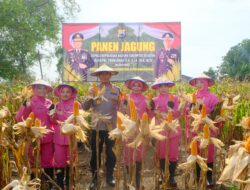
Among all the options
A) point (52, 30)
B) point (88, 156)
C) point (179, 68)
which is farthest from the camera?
point (52, 30)

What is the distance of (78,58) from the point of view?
15297 millimetres

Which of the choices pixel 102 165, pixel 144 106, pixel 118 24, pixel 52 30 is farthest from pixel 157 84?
pixel 52 30

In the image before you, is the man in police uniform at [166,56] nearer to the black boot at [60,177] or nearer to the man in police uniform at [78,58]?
the man in police uniform at [78,58]

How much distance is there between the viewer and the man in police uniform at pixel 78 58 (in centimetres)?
1509

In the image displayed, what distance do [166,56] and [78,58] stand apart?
3.53 metres

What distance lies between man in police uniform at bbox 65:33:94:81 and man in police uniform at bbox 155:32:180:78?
2.72 m

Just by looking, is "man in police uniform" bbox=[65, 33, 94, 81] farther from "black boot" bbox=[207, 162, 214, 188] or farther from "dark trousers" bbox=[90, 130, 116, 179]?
"black boot" bbox=[207, 162, 214, 188]

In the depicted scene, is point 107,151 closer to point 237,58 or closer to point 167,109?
point 167,109

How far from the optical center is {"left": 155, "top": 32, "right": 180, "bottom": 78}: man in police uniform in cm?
1496

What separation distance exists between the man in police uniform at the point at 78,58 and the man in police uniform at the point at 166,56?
2.72 meters

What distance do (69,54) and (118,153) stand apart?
1281 cm

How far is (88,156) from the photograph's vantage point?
6.15 metres

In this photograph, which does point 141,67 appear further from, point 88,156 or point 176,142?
point 176,142

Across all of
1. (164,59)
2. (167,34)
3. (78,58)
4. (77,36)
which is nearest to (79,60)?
(78,58)
